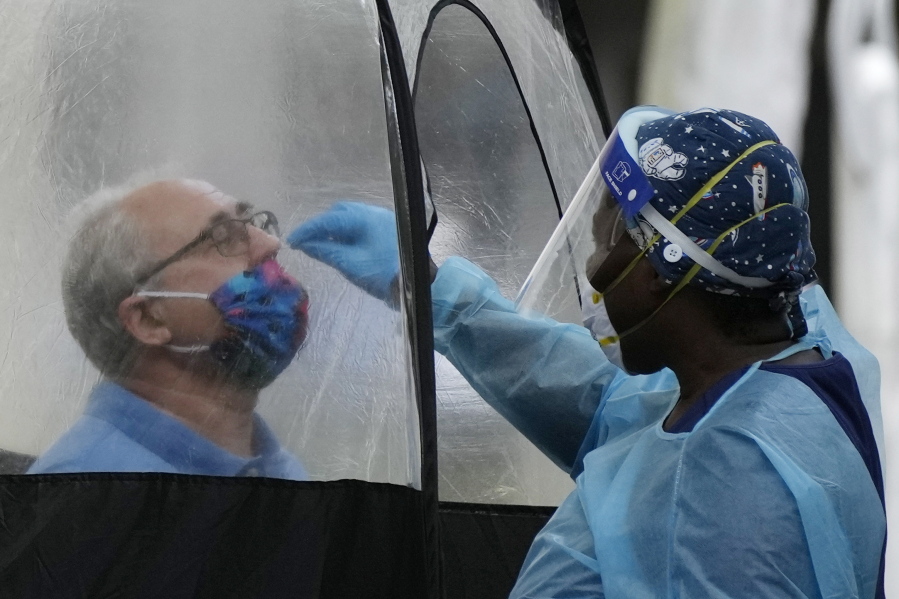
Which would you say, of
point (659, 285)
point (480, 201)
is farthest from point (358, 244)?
point (480, 201)

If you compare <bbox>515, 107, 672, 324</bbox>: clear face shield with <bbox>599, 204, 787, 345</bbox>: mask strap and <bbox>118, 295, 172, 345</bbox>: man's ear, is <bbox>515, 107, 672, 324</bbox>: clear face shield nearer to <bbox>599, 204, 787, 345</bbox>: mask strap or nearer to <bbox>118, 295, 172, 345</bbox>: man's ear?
<bbox>599, 204, 787, 345</bbox>: mask strap

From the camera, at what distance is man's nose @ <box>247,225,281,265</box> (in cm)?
85

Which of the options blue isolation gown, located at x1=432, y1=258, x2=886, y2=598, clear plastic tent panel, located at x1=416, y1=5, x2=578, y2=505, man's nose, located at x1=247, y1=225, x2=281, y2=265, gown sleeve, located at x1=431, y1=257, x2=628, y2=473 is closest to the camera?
blue isolation gown, located at x1=432, y1=258, x2=886, y2=598

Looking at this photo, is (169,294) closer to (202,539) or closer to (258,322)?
(258,322)

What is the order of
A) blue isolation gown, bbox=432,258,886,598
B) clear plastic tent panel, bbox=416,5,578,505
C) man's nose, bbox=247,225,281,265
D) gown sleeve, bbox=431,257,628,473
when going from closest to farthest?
blue isolation gown, bbox=432,258,886,598, man's nose, bbox=247,225,281,265, gown sleeve, bbox=431,257,628,473, clear plastic tent panel, bbox=416,5,578,505

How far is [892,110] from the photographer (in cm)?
198

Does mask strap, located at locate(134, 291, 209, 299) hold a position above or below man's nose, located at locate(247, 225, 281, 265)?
below

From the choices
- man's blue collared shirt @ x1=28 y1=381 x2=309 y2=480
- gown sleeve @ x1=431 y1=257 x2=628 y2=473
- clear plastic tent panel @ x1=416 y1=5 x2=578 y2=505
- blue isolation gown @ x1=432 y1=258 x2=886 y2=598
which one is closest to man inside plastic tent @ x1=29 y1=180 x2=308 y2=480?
→ man's blue collared shirt @ x1=28 y1=381 x2=309 y2=480

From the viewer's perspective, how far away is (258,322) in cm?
84

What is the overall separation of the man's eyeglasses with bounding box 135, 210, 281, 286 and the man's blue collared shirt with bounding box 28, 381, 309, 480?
11cm

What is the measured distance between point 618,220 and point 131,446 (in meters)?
0.52

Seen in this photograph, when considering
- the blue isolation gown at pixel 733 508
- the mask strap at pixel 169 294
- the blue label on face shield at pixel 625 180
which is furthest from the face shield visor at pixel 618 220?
the mask strap at pixel 169 294

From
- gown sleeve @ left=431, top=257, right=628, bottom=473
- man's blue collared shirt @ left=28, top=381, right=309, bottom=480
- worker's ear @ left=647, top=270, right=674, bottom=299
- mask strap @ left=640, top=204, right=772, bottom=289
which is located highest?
mask strap @ left=640, top=204, right=772, bottom=289

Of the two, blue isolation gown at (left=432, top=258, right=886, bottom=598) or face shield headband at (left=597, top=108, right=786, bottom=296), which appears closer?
blue isolation gown at (left=432, top=258, right=886, bottom=598)
